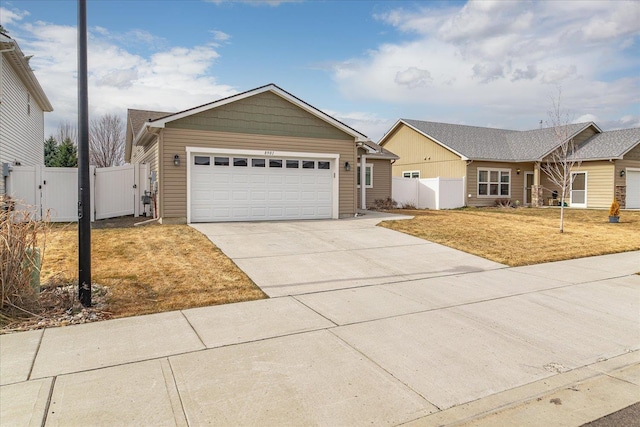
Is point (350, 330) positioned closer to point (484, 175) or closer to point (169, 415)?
point (169, 415)

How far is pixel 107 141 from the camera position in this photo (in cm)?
3756

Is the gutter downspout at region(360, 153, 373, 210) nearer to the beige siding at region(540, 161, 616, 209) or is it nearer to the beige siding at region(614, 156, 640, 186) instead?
the beige siding at region(540, 161, 616, 209)

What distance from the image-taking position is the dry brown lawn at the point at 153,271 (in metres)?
6.19

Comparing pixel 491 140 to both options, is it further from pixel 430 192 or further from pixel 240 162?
pixel 240 162

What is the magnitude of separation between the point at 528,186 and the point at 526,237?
1579 cm

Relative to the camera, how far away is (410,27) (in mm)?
13875

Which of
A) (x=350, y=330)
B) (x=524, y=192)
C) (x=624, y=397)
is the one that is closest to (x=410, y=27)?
(x=350, y=330)

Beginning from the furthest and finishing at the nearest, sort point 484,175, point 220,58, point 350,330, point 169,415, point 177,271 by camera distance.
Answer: point 484,175, point 220,58, point 177,271, point 350,330, point 169,415

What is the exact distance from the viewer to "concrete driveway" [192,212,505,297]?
7520 mm

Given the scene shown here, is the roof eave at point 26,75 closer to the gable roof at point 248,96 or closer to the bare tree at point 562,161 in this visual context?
the gable roof at point 248,96

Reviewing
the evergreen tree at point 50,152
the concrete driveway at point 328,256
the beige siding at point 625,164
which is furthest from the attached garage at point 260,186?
the evergreen tree at point 50,152

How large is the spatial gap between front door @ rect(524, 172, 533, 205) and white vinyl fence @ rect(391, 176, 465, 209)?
5.17 metres

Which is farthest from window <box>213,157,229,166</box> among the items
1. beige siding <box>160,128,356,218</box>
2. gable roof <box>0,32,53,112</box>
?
gable roof <box>0,32,53,112</box>

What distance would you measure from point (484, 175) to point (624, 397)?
2278 centimetres
